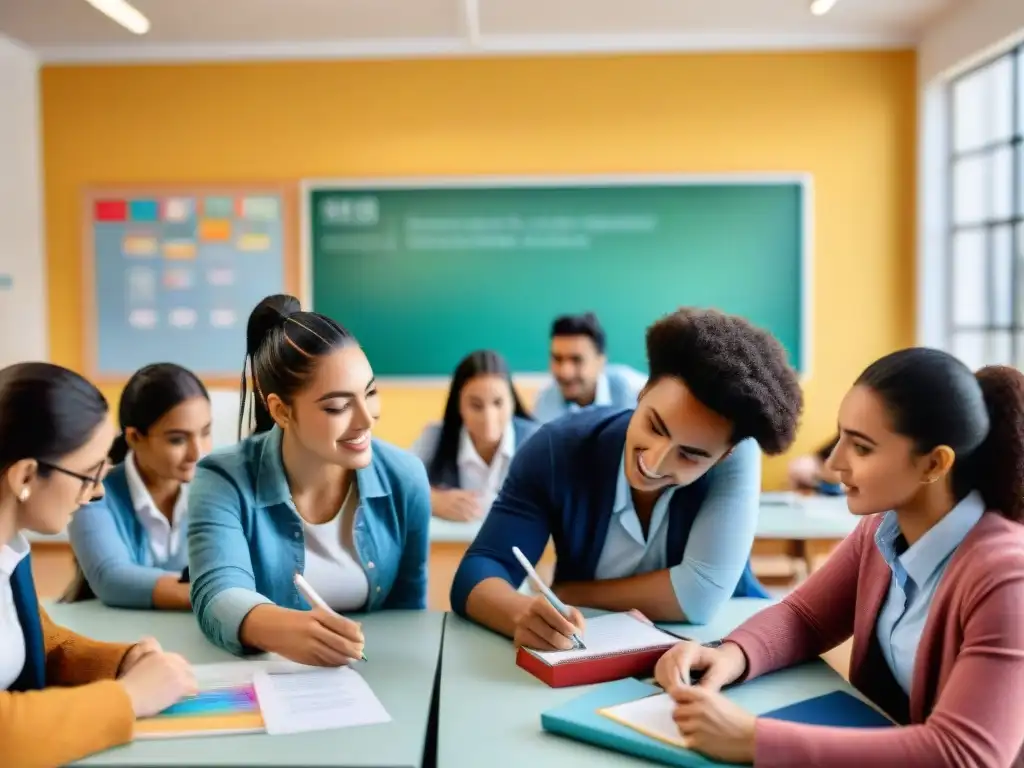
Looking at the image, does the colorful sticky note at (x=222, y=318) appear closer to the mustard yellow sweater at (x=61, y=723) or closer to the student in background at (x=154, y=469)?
the student in background at (x=154, y=469)

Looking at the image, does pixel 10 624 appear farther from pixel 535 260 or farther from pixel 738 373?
pixel 535 260

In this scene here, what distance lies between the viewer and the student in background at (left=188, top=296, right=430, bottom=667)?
1.57m

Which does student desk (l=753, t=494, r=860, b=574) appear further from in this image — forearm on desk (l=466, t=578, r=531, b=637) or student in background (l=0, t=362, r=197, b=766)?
student in background (l=0, t=362, r=197, b=766)

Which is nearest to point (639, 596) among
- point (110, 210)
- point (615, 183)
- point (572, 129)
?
point (615, 183)

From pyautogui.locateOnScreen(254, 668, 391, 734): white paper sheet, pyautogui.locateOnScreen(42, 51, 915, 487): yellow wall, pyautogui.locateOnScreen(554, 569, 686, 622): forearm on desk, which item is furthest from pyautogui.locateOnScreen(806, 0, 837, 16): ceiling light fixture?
pyautogui.locateOnScreen(254, 668, 391, 734): white paper sheet

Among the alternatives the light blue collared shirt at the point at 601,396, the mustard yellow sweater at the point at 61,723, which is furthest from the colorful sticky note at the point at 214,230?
the mustard yellow sweater at the point at 61,723

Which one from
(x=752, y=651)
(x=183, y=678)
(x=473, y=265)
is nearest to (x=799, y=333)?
(x=473, y=265)

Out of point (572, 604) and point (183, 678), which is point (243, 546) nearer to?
point (183, 678)

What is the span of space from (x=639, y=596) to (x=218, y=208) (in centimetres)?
429

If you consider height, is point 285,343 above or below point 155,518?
above

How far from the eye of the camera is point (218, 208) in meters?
5.38

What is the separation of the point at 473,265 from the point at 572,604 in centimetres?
367

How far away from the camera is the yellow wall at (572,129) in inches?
208

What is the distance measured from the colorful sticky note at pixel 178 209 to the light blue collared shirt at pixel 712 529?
167 inches
